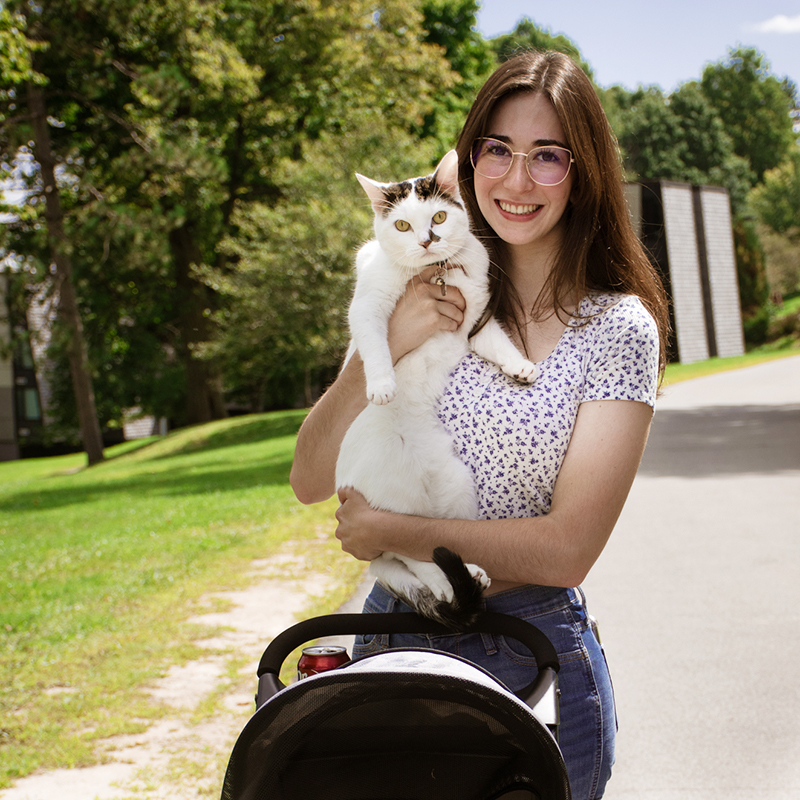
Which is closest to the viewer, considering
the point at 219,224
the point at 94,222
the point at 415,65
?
the point at 94,222

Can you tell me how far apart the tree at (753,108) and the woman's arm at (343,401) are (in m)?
72.4

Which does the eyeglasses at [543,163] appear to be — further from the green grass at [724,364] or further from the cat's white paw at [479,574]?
the green grass at [724,364]

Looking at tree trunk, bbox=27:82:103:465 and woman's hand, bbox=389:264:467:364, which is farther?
tree trunk, bbox=27:82:103:465

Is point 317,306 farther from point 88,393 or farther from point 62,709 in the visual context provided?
point 62,709

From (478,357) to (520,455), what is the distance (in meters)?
0.37

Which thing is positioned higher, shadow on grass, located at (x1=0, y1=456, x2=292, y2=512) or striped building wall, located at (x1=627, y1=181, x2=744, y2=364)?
striped building wall, located at (x1=627, y1=181, x2=744, y2=364)

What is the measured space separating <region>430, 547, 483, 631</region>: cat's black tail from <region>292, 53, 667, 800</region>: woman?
0.17 ft

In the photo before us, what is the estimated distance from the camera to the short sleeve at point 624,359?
166cm

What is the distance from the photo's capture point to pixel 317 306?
19.0m

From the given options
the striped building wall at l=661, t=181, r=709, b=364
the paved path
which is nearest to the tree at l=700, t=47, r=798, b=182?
the striped building wall at l=661, t=181, r=709, b=364

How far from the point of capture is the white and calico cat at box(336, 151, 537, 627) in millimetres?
1792

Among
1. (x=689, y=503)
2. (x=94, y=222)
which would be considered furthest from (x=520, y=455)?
(x=94, y=222)

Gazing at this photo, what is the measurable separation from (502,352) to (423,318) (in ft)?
1.31

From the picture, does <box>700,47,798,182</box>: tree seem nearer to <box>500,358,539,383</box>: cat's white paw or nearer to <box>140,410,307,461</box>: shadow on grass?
<box>140,410,307,461</box>: shadow on grass
